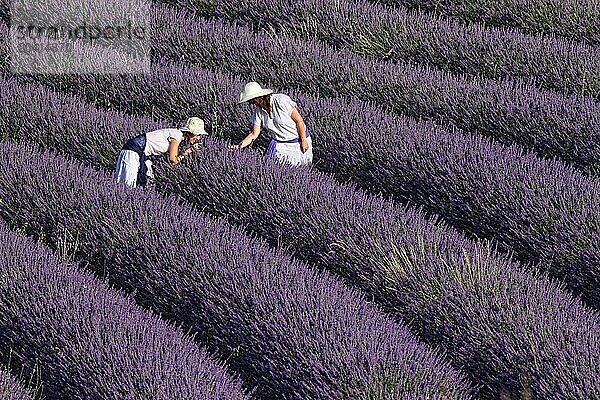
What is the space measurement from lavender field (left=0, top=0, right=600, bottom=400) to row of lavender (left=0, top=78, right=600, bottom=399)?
0.01 metres

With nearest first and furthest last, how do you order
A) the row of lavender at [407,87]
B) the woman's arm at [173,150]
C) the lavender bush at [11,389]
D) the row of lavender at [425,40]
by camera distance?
the lavender bush at [11,389] < the woman's arm at [173,150] < the row of lavender at [407,87] < the row of lavender at [425,40]

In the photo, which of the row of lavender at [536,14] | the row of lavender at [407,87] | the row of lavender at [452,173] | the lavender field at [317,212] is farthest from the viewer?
the row of lavender at [536,14]

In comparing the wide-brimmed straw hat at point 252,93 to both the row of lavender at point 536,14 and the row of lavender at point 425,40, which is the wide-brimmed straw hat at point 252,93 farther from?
the row of lavender at point 536,14

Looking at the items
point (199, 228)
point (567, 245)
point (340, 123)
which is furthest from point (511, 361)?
point (340, 123)

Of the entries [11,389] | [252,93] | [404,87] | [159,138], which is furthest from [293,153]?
[11,389]

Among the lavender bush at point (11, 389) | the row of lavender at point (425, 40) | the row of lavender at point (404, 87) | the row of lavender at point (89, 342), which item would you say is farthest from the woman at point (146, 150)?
the row of lavender at point (425, 40)

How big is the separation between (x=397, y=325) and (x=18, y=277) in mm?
1892

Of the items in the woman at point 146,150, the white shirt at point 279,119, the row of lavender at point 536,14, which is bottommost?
the woman at point 146,150

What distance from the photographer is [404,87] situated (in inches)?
334

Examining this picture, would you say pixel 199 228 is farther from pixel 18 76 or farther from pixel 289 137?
pixel 18 76

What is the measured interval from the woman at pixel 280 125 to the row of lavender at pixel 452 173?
0.37 meters

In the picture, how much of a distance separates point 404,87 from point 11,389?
4670mm

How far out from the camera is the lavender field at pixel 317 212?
4871 millimetres

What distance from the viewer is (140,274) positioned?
588 centimetres
